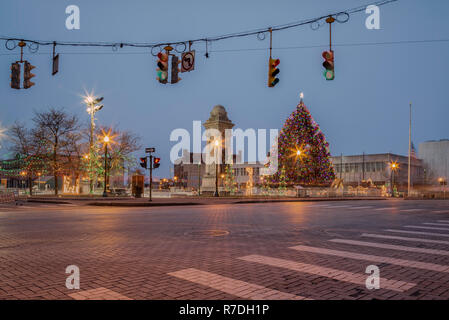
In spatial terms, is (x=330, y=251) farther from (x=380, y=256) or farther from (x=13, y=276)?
(x=13, y=276)

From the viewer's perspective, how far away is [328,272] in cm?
589

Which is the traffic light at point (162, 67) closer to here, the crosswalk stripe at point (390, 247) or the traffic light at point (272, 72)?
the traffic light at point (272, 72)

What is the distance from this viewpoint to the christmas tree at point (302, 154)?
4819 centimetres

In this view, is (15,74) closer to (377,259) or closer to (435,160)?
(377,259)

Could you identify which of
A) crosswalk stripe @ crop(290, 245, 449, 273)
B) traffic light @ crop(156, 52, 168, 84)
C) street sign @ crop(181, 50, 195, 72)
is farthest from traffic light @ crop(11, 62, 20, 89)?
crosswalk stripe @ crop(290, 245, 449, 273)

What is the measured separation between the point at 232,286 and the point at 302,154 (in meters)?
44.4

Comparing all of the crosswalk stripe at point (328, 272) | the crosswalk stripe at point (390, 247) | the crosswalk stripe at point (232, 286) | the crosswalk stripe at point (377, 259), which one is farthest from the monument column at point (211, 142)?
the crosswalk stripe at point (232, 286)

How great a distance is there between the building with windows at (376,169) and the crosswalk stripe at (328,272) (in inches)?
3562

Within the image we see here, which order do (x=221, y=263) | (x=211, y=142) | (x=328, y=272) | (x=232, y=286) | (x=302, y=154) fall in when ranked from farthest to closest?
(x=211, y=142)
(x=302, y=154)
(x=221, y=263)
(x=328, y=272)
(x=232, y=286)

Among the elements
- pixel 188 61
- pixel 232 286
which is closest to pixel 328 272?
pixel 232 286

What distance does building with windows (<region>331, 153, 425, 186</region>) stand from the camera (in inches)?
3686

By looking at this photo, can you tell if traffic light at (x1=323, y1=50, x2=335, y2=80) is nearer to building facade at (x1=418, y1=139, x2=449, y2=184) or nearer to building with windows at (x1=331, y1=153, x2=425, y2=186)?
building with windows at (x1=331, y1=153, x2=425, y2=186)

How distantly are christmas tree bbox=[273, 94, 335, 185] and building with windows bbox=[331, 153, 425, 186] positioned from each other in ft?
155

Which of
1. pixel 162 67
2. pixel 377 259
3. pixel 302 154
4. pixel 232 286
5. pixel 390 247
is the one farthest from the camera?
pixel 302 154
